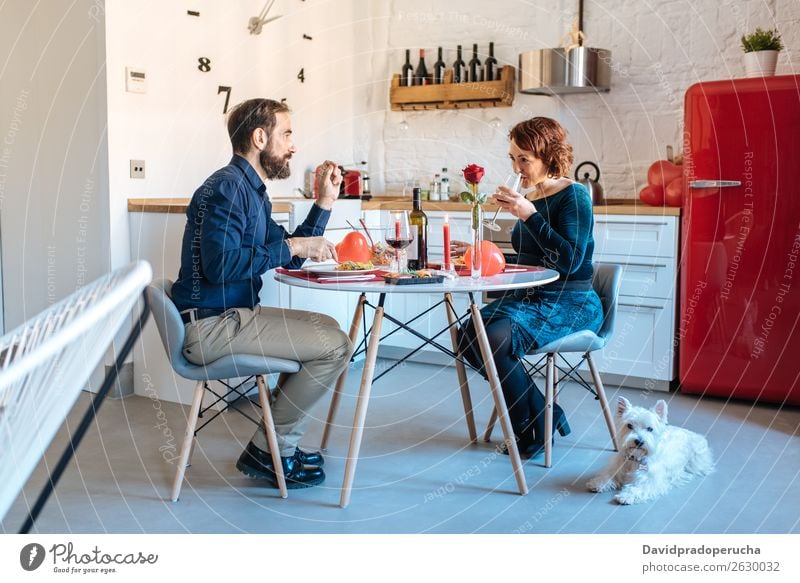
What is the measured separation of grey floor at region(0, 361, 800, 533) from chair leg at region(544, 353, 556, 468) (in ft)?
0.16

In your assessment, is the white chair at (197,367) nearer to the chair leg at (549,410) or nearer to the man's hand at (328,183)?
the man's hand at (328,183)

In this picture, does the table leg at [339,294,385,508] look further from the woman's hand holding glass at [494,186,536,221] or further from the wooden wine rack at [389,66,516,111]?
the wooden wine rack at [389,66,516,111]

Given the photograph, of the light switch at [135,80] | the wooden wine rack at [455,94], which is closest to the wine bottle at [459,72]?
the wooden wine rack at [455,94]

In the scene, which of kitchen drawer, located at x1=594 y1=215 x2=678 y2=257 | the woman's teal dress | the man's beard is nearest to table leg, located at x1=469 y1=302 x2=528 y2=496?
the woman's teal dress

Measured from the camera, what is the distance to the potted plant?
355 centimetres

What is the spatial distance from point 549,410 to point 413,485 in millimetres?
511

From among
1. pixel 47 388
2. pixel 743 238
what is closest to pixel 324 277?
pixel 47 388

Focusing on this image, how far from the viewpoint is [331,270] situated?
2.58m

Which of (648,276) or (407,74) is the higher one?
(407,74)

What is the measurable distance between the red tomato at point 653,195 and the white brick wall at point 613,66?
0.45 meters

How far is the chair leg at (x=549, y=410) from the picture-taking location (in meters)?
2.75

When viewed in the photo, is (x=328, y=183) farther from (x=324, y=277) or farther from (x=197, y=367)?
(x=197, y=367)

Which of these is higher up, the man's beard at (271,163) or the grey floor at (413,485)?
the man's beard at (271,163)

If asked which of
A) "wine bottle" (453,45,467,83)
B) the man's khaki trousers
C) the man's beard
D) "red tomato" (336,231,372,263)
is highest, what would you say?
"wine bottle" (453,45,467,83)
